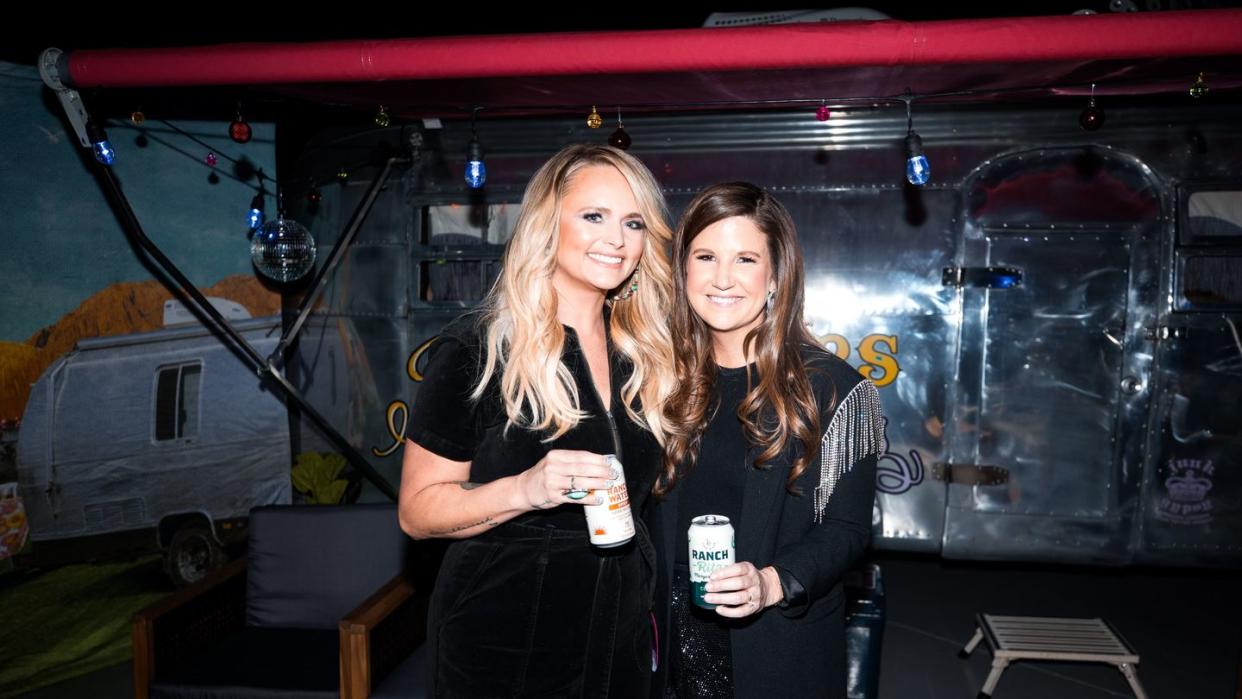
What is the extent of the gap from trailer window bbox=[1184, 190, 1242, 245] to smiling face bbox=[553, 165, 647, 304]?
4215mm

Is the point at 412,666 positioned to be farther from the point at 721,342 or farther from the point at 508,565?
the point at 721,342

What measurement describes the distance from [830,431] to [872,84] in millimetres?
2405

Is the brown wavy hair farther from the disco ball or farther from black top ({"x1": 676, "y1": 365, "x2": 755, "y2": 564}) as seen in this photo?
the disco ball

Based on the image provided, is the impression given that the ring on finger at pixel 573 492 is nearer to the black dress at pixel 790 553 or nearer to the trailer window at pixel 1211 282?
the black dress at pixel 790 553

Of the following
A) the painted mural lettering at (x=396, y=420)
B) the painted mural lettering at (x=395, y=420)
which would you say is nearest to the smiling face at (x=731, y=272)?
the painted mural lettering at (x=396, y=420)

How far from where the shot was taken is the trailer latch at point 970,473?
4.73 m

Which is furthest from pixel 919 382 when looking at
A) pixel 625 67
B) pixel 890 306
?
pixel 625 67

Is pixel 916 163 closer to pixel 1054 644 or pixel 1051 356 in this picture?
pixel 1051 356

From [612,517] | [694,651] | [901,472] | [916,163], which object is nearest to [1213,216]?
[916,163]

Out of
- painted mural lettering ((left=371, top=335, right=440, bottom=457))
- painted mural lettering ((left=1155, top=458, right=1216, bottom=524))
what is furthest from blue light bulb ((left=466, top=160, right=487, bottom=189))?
painted mural lettering ((left=1155, top=458, right=1216, bottom=524))

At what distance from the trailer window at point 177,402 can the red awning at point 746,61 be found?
2104 mm

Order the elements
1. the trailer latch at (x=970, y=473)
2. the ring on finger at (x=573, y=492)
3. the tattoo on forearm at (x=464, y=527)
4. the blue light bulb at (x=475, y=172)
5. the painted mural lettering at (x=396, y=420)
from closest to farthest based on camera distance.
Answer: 1. the ring on finger at (x=573, y=492)
2. the tattoo on forearm at (x=464, y=527)
3. the blue light bulb at (x=475, y=172)
4. the trailer latch at (x=970, y=473)
5. the painted mural lettering at (x=396, y=420)

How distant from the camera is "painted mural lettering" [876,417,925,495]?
189 inches

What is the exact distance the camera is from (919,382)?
15.7 ft
